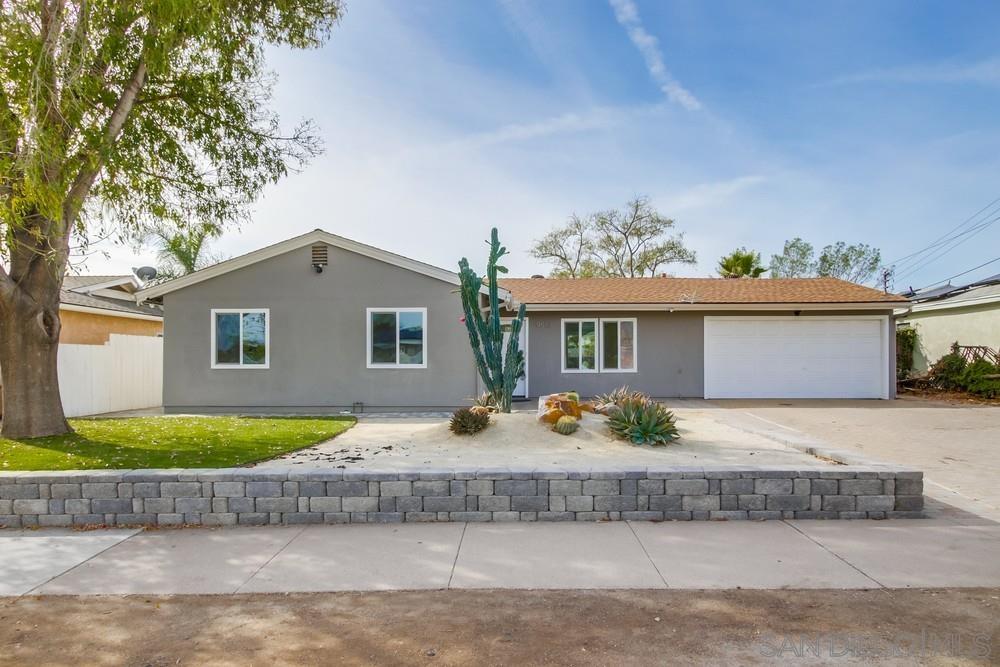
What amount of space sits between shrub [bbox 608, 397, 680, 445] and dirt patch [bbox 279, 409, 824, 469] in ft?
0.41

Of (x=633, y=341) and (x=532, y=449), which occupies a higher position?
(x=633, y=341)

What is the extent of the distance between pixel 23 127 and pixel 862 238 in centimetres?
→ 4406

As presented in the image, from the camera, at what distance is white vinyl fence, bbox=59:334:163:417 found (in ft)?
39.3

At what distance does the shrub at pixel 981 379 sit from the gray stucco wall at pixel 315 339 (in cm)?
1426

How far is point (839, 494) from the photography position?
5504mm

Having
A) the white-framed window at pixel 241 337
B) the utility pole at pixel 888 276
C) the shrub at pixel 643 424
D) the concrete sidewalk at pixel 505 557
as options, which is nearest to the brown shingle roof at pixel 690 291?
the white-framed window at pixel 241 337

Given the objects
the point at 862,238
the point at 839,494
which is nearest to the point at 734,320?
the point at 839,494

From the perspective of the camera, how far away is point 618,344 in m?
15.8

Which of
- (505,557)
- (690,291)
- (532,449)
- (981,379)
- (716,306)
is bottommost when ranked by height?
(505,557)

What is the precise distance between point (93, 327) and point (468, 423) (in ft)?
35.5

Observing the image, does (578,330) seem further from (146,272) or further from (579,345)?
(146,272)

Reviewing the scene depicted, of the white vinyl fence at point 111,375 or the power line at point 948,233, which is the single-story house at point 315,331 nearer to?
the white vinyl fence at point 111,375

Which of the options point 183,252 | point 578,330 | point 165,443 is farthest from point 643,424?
point 183,252

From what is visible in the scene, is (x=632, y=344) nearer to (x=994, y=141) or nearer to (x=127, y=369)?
(x=127, y=369)
